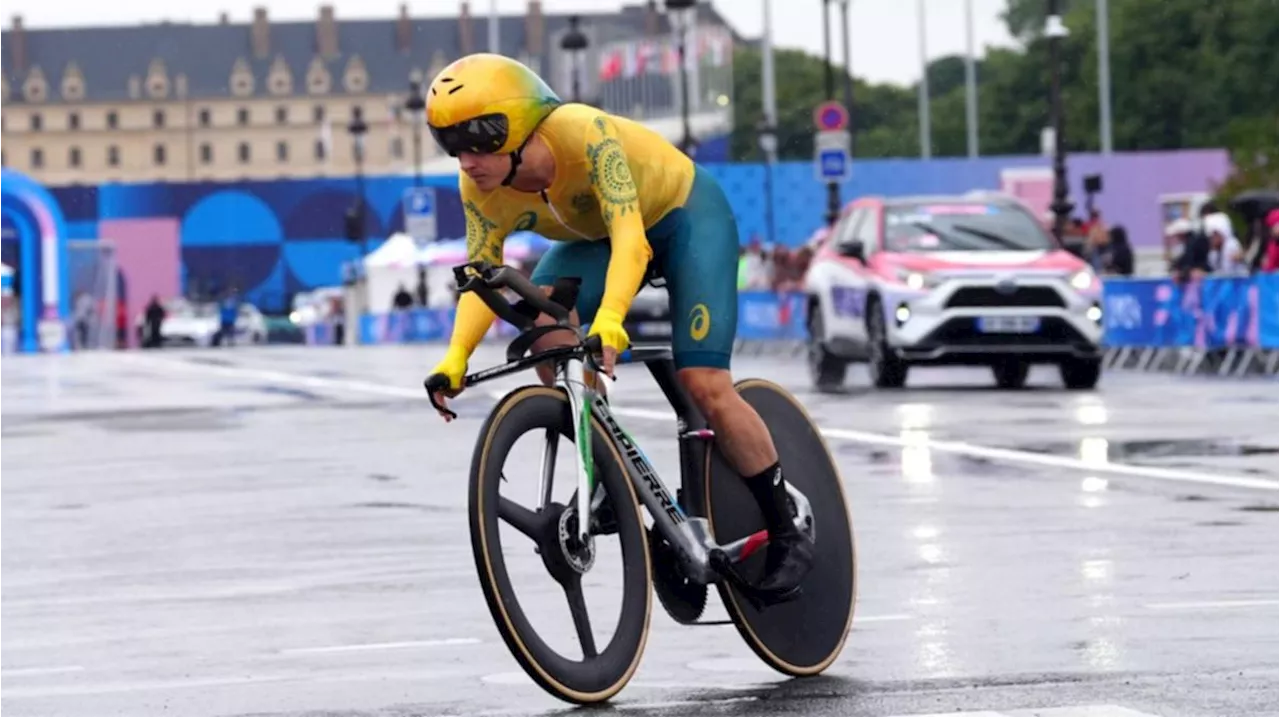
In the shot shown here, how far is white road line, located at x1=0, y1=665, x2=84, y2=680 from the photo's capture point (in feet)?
26.9

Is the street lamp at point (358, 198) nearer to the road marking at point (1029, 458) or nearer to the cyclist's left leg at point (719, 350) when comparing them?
the road marking at point (1029, 458)

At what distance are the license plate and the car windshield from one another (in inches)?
33.7

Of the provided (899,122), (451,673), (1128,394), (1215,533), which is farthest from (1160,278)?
(899,122)

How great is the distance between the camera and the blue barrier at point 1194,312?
27.3 meters

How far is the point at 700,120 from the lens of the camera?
110000 mm

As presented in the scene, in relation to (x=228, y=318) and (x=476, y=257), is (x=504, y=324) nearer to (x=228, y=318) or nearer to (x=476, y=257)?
(x=228, y=318)

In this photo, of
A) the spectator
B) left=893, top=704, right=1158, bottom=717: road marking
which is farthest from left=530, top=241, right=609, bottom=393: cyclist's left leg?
the spectator

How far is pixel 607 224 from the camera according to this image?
727 cm

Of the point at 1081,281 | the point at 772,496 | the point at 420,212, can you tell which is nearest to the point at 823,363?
the point at 1081,281

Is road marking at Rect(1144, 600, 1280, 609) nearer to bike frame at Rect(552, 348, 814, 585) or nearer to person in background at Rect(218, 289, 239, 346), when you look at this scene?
bike frame at Rect(552, 348, 814, 585)

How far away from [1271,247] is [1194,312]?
187 cm

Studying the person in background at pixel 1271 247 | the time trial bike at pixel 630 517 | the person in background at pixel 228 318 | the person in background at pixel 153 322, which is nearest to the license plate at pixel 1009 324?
the person in background at pixel 1271 247

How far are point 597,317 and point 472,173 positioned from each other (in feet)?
1.51

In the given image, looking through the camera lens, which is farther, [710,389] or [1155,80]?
[1155,80]
